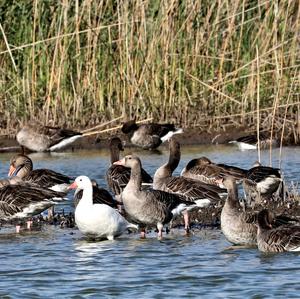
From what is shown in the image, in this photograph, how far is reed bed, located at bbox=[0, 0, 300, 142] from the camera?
1941 cm

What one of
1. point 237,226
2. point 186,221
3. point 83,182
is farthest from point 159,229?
point 237,226

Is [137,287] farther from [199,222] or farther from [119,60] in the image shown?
[119,60]

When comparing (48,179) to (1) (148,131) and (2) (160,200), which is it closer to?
(2) (160,200)

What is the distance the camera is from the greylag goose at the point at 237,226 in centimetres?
1137

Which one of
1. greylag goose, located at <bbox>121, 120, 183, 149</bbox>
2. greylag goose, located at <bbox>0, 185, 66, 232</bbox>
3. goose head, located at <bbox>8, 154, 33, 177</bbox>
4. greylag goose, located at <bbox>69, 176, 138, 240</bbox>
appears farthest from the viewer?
greylag goose, located at <bbox>121, 120, 183, 149</bbox>

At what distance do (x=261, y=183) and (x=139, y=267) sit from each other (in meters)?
3.72

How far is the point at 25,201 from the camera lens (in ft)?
42.9

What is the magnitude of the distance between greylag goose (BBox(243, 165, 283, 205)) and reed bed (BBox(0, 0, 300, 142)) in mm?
5130

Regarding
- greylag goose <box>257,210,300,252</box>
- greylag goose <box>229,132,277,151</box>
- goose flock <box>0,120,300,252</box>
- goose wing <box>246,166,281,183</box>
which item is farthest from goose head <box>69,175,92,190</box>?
greylag goose <box>229,132,277,151</box>

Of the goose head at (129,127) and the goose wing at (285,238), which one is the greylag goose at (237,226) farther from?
the goose head at (129,127)

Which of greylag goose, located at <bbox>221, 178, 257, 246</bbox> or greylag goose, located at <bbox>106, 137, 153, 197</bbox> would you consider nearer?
greylag goose, located at <bbox>221, 178, 257, 246</bbox>

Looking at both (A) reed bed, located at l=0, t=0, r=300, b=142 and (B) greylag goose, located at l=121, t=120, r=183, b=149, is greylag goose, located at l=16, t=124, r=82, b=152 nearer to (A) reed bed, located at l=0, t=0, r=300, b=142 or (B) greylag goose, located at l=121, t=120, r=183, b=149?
(A) reed bed, located at l=0, t=0, r=300, b=142

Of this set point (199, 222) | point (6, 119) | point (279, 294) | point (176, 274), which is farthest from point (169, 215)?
point (6, 119)

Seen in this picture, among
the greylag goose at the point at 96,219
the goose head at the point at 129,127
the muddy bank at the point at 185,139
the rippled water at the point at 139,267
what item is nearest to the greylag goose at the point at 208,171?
the rippled water at the point at 139,267
